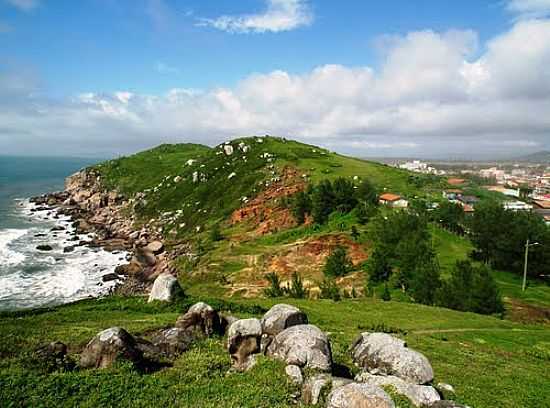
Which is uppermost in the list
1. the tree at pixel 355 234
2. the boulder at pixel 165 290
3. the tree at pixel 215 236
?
the boulder at pixel 165 290

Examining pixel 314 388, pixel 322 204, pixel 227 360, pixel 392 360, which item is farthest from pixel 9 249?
pixel 392 360

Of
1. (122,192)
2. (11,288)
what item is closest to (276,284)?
(11,288)

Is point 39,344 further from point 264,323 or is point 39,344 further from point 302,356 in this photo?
point 302,356

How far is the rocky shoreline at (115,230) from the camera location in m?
75.3

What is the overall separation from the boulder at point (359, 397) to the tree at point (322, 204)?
7172cm

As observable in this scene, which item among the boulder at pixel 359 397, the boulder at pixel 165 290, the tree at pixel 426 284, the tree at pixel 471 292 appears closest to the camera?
the boulder at pixel 359 397

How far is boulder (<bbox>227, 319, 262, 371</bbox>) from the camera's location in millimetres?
18094

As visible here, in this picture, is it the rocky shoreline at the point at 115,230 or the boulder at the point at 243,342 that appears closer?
the boulder at the point at 243,342

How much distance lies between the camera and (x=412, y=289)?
1939 inches

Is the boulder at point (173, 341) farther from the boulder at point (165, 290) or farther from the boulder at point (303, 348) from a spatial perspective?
the boulder at point (165, 290)

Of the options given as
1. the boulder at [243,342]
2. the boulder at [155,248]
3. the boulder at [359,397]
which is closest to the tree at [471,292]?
the boulder at [243,342]

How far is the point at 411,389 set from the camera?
14.3 meters

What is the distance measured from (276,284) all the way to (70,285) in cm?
4019

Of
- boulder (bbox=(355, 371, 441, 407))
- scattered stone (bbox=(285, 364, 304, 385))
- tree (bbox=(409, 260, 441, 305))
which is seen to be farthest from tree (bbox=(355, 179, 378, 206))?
boulder (bbox=(355, 371, 441, 407))
